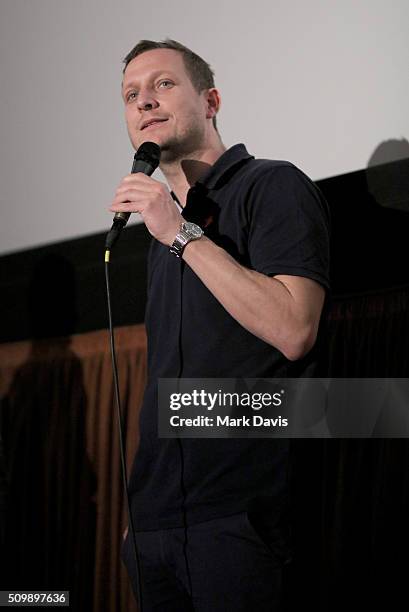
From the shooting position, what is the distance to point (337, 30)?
210 centimetres

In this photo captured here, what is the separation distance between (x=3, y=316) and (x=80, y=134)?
0.69 meters

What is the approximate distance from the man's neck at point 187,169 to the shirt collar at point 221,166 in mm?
58

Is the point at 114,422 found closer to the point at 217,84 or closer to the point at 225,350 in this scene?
Answer: the point at 217,84

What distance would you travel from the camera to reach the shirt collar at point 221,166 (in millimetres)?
1684

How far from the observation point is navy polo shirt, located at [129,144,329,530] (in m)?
1.46

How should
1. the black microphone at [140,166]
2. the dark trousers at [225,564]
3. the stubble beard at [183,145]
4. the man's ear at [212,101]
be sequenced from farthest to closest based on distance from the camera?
the man's ear at [212,101] → the stubble beard at [183,145] → the black microphone at [140,166] → the dark trousers at [225,564]

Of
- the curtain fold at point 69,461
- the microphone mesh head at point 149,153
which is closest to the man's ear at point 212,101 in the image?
the microphone mesh head at point 149,153

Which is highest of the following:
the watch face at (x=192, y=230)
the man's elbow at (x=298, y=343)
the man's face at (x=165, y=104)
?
the man's face at (x=165, y=104)

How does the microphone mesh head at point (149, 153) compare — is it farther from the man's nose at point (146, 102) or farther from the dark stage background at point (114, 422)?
the dark stage background at point (114, 422)

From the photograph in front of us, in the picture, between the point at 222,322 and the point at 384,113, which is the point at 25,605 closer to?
the point at 222,322

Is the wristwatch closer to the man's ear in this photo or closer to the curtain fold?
the man's ear

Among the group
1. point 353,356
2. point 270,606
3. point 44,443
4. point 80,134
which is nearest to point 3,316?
point 44,443

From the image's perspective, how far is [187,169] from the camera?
1.79 m

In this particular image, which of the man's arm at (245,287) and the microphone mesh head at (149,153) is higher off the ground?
the microphone mesh head at (149,153)
